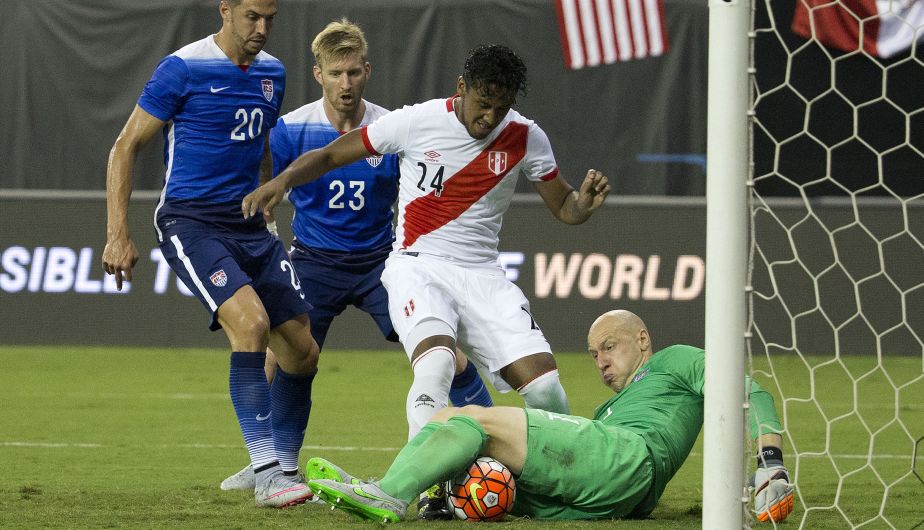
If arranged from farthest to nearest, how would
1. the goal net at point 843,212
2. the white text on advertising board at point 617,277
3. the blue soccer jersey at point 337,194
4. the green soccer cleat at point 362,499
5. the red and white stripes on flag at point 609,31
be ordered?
the red and white stripes on flag at point 609,31, the white text on advertising board at point 617,277, the goal net at point 843,212, the blue soccer jersey at point 337,194, the green soccer cleat at point 362,499

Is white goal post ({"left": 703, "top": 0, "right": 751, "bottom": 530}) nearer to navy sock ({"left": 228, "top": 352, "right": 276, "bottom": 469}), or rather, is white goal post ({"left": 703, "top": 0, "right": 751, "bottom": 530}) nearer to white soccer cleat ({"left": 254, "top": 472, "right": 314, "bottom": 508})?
white soccer cleat ({"left": 254, "top": 472, "right": 314, "bottom": 508})

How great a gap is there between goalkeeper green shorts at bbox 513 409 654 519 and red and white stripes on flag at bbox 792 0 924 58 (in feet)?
24.2

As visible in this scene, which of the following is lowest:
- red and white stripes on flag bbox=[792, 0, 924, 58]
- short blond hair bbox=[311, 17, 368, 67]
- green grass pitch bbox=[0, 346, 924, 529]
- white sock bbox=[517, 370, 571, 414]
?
green grass pitch bbox=[0, 346, 924, 529]

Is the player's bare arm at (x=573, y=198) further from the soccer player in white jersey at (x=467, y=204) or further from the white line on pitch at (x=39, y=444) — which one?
the white line on pitch at (x=39, y=444)

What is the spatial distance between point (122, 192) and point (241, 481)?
1.30 metres

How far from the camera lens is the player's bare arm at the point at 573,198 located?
525 cm

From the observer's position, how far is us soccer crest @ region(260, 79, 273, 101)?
563cm

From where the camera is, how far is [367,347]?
477 inches

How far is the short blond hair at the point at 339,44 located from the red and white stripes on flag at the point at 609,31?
23.4 ft

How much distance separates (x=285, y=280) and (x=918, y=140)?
8442 mm

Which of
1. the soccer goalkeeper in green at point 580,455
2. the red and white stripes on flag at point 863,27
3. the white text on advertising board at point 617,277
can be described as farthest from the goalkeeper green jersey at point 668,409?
the red and white stripes on flag at point 863,27

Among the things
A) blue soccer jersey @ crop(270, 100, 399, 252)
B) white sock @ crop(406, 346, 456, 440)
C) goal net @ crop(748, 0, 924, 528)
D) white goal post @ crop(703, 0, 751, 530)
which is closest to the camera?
white goal post @ crop(703, 0, 751, 530)

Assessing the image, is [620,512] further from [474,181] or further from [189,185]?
[189,185]

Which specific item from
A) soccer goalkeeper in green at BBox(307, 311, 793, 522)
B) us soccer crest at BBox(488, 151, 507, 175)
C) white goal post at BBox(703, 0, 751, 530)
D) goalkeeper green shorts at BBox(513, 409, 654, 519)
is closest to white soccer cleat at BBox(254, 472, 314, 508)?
soccer goalkeeper in green at BBox(307, 311, 793, 522)
